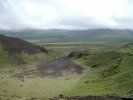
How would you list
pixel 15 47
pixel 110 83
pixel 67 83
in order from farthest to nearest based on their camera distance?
pixel 15 47 → pixel 67 83 → pixel 110 83

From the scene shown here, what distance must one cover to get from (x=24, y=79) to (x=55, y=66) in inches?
1024

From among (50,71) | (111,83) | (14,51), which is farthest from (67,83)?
(14,51)

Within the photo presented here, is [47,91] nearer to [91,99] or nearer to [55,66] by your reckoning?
[91,99]

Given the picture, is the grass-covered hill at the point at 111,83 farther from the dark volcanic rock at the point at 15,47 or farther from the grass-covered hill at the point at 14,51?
the dark volcanic rock at the point at 15,47

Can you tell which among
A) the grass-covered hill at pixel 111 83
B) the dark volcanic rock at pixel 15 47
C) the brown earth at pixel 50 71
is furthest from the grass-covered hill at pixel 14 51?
the grass-covered hill at pixel 111 83

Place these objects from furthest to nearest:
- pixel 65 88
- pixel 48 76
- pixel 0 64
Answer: pixel 0 64
pixel 48 76
pixel 65 88

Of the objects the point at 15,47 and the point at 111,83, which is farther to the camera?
the point at 15,47

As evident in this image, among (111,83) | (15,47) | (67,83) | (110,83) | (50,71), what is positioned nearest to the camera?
(111,83)

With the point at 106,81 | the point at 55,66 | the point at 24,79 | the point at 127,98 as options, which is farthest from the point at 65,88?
the point at 55,66

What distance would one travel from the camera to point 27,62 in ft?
360

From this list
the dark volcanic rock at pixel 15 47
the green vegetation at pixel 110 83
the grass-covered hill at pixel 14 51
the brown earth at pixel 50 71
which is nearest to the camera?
the green vegetation at pixel 110 83

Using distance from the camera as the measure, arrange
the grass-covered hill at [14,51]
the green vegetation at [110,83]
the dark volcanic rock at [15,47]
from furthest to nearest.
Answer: the dark volcanic rock at [15,47]
the grass-covered hill at [14,51]
the green vegetation at [110,83]

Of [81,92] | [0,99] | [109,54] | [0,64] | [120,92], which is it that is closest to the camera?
[0,99]

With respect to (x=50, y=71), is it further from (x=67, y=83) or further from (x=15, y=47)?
(x=15, y=47)
